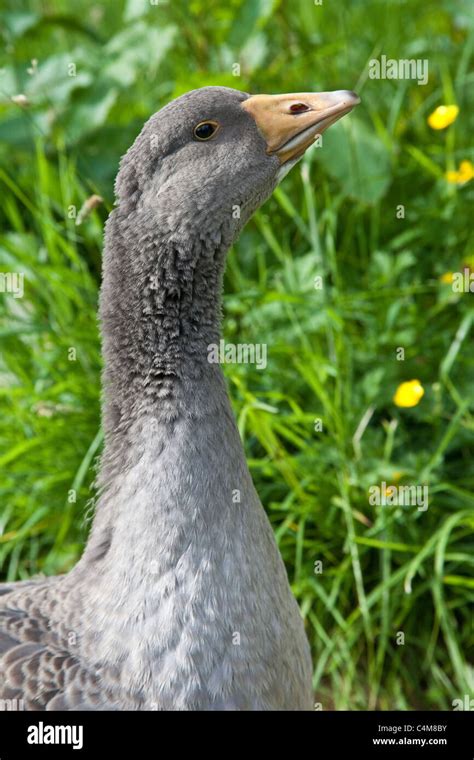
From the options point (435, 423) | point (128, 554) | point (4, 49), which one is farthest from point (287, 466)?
point (4, 49)

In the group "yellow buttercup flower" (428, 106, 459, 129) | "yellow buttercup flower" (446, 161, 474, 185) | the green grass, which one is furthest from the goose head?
"yellow buttercup flower" (446, 161, 474, 185)

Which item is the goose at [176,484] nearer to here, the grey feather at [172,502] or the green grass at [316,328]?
the grey feather at [172,502]

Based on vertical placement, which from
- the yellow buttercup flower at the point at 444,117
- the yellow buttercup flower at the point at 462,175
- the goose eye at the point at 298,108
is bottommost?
the goose eye at the point at 298,108

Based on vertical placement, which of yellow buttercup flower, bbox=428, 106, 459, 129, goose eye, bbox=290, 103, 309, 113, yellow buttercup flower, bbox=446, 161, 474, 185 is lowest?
goose eye, bbox=290, 103, 309, 113

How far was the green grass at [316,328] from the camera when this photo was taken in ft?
12.4

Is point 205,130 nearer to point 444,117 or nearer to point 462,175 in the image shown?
point 444,117

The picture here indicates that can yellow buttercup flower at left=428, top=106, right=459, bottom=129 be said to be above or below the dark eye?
above

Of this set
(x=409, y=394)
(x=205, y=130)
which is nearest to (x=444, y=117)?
(x=409, y=394)

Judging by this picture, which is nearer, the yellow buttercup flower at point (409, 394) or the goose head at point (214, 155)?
the goose head at point (214, 155)

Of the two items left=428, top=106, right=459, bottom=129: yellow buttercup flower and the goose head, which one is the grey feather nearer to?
the goose head

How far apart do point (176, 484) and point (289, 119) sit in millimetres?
972

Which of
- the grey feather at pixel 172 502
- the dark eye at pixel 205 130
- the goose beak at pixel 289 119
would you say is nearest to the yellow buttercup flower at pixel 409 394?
the grey feather at pixel 172 502

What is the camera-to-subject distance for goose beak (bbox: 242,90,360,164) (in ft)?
9.04

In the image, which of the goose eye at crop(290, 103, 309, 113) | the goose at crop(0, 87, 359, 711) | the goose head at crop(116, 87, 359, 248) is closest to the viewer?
the goose at crop(0, 87, 359, 711)
